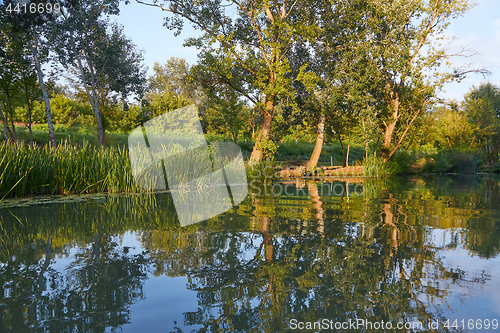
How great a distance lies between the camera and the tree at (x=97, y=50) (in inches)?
674

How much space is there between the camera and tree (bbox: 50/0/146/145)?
1712 cm

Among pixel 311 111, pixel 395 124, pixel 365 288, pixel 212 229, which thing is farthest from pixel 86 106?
pixel 365 288

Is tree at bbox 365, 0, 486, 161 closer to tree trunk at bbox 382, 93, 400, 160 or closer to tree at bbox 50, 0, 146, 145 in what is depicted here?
tree trunk at bbox 382, 93, 400, 160

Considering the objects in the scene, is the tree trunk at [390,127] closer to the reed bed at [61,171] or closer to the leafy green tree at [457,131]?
the leafy green tree at [457,131]

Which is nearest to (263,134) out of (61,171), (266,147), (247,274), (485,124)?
(266,147)

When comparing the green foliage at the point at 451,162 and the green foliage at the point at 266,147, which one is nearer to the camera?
the green foliage at the point at 266,147

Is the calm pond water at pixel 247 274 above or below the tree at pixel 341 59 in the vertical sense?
below

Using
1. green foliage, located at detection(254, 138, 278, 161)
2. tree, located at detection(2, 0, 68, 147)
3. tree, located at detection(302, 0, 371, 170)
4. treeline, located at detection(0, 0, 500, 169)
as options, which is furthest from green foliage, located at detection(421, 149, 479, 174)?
tree, located at detection(2, 0, 68, 147)

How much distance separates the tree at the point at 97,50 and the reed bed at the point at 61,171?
1217 cm

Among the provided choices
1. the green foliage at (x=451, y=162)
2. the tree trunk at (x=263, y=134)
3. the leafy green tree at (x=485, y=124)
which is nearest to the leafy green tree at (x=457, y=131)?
the leafy green tree at (x=485, y=124)

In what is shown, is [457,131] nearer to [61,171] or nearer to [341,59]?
[341,59]

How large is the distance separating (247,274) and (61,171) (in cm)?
550

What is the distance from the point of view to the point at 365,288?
2076 mm

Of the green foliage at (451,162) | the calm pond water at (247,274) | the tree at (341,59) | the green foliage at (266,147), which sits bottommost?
the calm pond water at (247,274)
